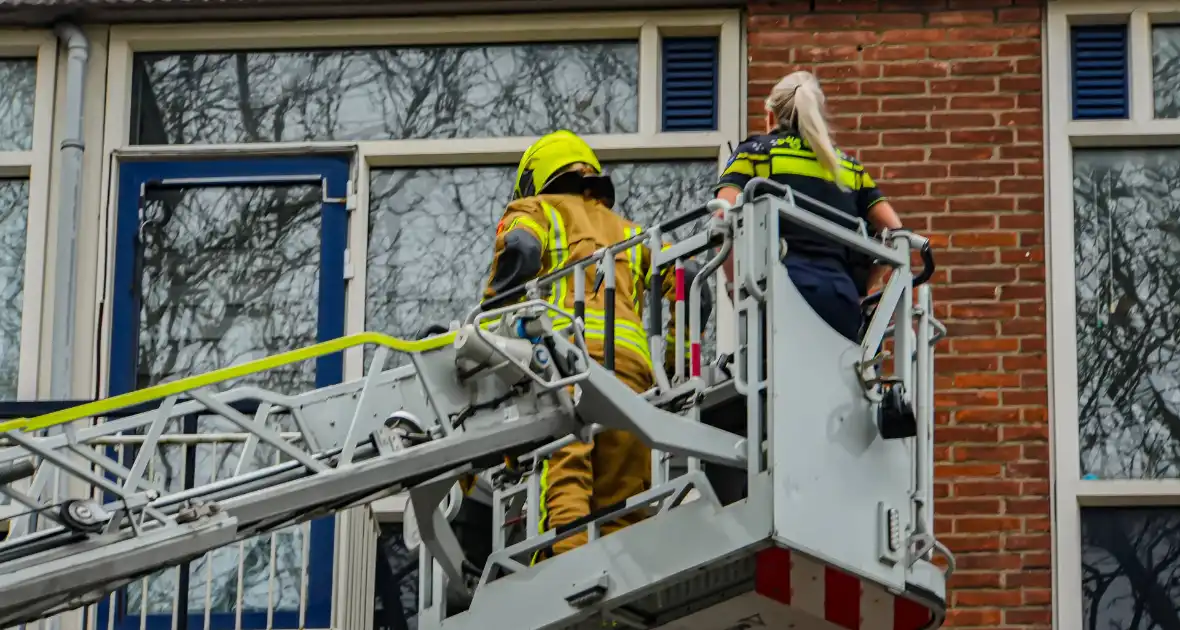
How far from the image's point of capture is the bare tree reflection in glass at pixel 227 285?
1210 cm

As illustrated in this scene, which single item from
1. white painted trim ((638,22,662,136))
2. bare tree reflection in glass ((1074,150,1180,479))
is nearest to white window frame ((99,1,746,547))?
white painted trim ((638,22,662,136))

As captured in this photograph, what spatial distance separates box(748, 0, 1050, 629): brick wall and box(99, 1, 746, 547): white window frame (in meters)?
0.18

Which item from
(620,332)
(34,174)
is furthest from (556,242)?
(34,174)

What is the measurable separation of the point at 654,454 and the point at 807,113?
1.33 m

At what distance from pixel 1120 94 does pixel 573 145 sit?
3.14m

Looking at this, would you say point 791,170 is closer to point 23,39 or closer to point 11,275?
point 11,275

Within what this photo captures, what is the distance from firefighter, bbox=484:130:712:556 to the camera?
9.54 metres

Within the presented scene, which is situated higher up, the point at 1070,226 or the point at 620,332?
the point at 1070,226

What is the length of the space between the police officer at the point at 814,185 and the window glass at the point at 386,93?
2489mm

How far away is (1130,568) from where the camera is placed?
444 inches

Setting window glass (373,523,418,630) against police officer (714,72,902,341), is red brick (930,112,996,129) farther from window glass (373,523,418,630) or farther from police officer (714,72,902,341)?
window glass (373,523,418,630)

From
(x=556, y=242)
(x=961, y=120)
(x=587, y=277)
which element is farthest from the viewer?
(x=961, y=120)

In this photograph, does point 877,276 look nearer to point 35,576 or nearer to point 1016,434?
point 1016,434

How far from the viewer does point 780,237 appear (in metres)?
9.20
